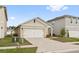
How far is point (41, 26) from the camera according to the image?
8766mm

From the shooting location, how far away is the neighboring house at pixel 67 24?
8.61 metres

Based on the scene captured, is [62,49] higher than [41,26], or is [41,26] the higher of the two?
[41,26]

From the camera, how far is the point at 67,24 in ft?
28.7

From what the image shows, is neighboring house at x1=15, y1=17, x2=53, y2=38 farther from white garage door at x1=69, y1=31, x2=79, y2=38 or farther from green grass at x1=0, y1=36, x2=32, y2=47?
white garage door at x1=69, y1=31, x2=79, y2=38

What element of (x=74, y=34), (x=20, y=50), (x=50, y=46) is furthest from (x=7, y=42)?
(x=74, y=34)

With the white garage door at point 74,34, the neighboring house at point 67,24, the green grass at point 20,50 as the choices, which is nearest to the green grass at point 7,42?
the green grass at point 20,50

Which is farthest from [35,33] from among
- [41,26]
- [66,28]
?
[66,28]

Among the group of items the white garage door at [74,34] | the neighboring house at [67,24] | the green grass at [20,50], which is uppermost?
the neighboring house at [67,24]

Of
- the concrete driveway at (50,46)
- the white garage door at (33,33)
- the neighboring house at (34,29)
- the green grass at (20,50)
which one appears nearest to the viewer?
the green grass at (20,50)

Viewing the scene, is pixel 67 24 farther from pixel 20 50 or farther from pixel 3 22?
pixel 3 22

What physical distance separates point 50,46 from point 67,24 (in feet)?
2.72

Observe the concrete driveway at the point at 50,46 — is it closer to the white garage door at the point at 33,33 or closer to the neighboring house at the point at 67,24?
the white garage door at the point at 33,33
